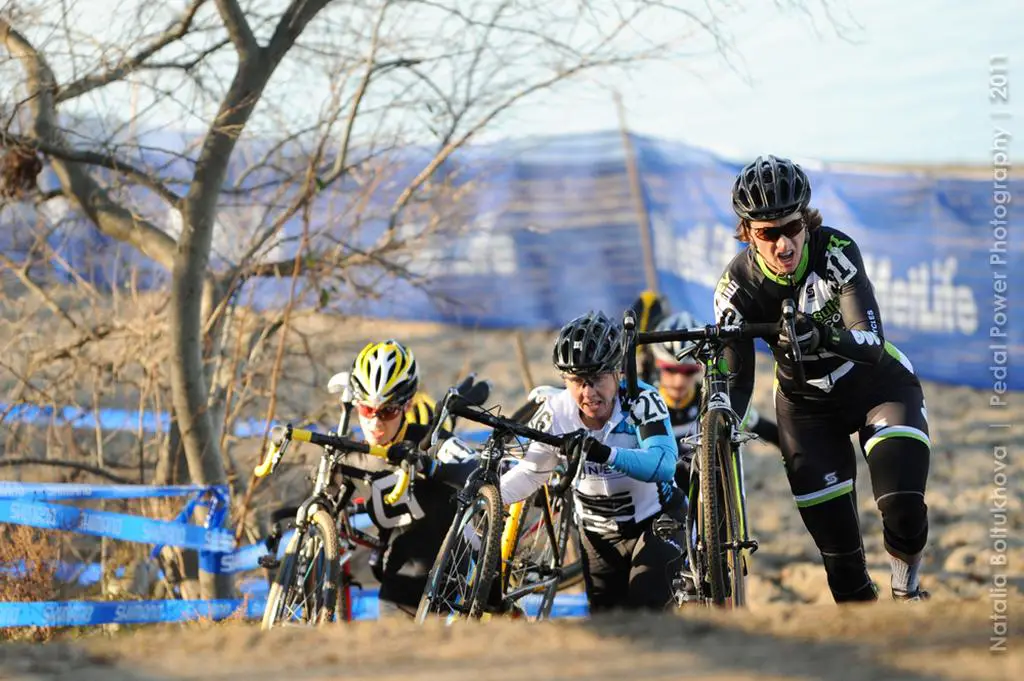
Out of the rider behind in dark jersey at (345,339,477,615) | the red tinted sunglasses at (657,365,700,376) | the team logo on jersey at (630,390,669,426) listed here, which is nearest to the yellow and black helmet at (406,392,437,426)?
the rider behind in dark jersey at (345,339,477,615)

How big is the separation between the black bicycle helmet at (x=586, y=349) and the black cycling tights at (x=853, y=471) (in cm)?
88

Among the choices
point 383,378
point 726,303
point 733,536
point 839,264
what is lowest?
point 733,536

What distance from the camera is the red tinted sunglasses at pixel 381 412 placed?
683cm

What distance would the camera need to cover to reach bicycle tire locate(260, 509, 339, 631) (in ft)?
20.5

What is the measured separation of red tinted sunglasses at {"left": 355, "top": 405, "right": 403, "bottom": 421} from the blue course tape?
1780 mm

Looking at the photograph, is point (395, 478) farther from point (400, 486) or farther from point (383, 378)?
point (383, 378)

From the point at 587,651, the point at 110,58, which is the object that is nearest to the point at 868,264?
the point at 110,58

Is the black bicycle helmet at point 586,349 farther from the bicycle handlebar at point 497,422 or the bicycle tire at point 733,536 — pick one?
the bicycle tire at point 733,536

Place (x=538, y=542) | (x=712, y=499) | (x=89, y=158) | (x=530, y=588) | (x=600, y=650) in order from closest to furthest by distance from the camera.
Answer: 1. (x=600, y=650)
2. (x=712, y=499)
3. (x=530, y=588)
4. (x=538, y=542)
5. (x=89, y=158)

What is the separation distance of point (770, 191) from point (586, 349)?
1.11 m

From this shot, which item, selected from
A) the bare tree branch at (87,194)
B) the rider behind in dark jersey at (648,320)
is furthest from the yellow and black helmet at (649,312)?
the bare tree branch at (87,194)

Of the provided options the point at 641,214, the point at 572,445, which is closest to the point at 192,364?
the point at 572,445

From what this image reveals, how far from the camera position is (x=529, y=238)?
688 inches

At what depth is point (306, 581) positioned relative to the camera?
636cm
